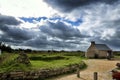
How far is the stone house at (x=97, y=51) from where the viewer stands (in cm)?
6888

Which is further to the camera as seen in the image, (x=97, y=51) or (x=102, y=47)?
(x=102, y=47)

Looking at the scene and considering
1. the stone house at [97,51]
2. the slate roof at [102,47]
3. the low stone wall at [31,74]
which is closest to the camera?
the low stone wall at [31,74]

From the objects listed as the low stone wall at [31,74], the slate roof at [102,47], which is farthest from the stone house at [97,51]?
the low stone wall at [31,74]

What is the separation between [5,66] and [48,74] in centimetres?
476

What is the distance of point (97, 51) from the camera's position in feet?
227

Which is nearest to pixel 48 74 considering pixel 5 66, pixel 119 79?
pixel 5 66

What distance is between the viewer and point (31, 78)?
2439 centimetres

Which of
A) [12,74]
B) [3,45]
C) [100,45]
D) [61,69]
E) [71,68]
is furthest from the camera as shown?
[100,45]

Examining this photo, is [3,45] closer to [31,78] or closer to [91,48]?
[91,48]

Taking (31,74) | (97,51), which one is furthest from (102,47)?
(31,74)

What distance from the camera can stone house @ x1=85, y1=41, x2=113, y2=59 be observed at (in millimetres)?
68875

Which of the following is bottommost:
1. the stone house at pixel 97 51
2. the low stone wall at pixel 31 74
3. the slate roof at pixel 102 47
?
the low stone wall at pixel 31 74

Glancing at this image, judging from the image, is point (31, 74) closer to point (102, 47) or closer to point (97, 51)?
point (97, 51)

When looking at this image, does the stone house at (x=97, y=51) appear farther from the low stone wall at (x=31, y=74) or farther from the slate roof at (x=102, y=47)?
the low stone wall at (x=31, y=74)
